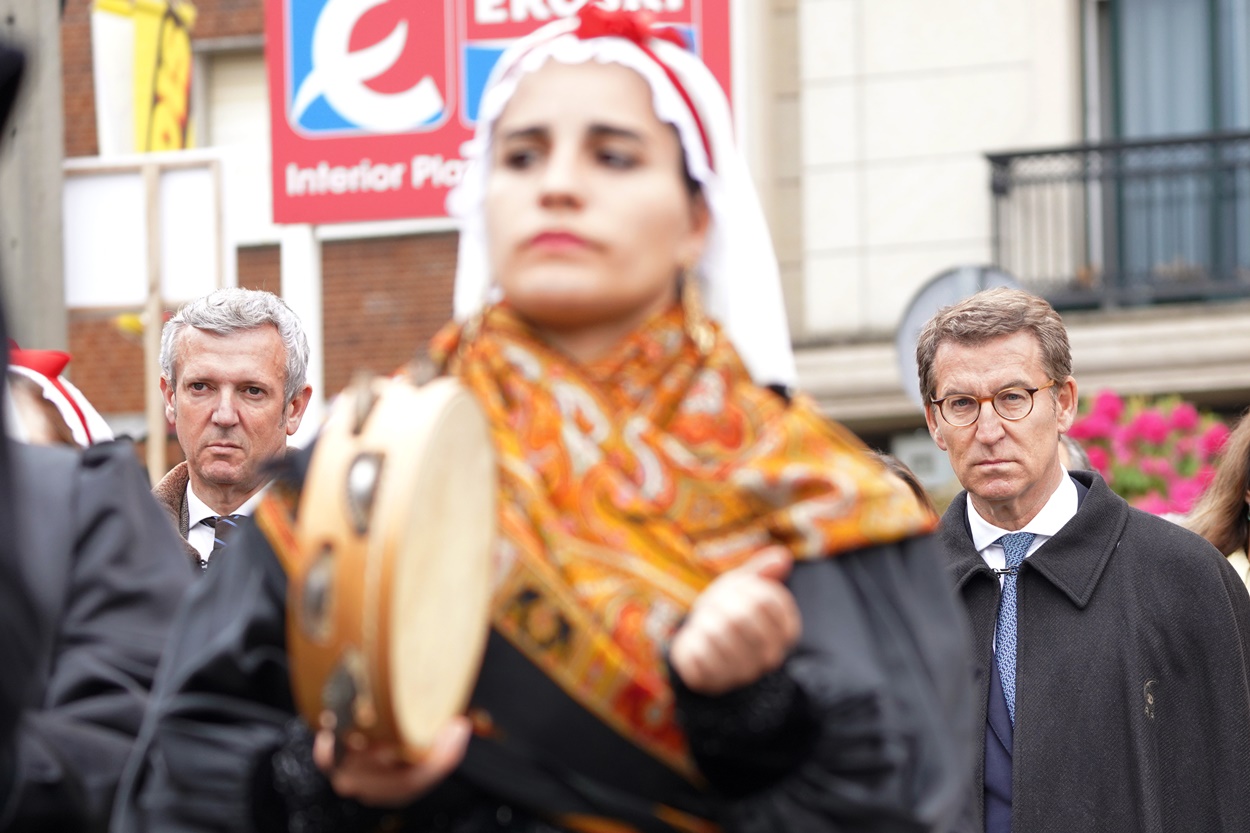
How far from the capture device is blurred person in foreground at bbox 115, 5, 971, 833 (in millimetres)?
2287

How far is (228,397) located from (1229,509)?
274 centimetres

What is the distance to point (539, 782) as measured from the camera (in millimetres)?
2322

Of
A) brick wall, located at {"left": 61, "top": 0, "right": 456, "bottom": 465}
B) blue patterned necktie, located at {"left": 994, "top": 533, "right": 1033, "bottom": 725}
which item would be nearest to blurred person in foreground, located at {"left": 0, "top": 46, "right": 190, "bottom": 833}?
blue patterned necktie, located at {"left": 994, "top": 533, "right": 1033, "bottom": 725}

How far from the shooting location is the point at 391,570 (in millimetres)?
2006

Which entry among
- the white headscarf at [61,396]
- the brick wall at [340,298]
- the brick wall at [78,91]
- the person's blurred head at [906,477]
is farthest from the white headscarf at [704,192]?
the brick wall at [78,91]

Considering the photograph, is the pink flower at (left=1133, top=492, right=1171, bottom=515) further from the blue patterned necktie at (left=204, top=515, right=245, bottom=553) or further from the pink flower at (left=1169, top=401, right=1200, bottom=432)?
the blue patterned necktie at (left=204, top=515, right=245, bottom=553)

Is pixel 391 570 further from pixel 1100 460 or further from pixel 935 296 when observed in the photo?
pixel 1100 460

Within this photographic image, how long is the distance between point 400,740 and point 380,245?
588 inches

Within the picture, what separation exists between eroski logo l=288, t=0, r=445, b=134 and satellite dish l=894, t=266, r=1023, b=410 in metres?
2.60

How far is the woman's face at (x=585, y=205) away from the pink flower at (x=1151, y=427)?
9020mm

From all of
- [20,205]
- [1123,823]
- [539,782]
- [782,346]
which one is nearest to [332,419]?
[539,782]

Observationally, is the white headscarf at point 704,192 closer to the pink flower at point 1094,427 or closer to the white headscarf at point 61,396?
the white headscarf at point 61,396

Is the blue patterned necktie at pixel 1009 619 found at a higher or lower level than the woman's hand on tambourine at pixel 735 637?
lower

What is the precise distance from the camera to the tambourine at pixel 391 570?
2012 millimetres
